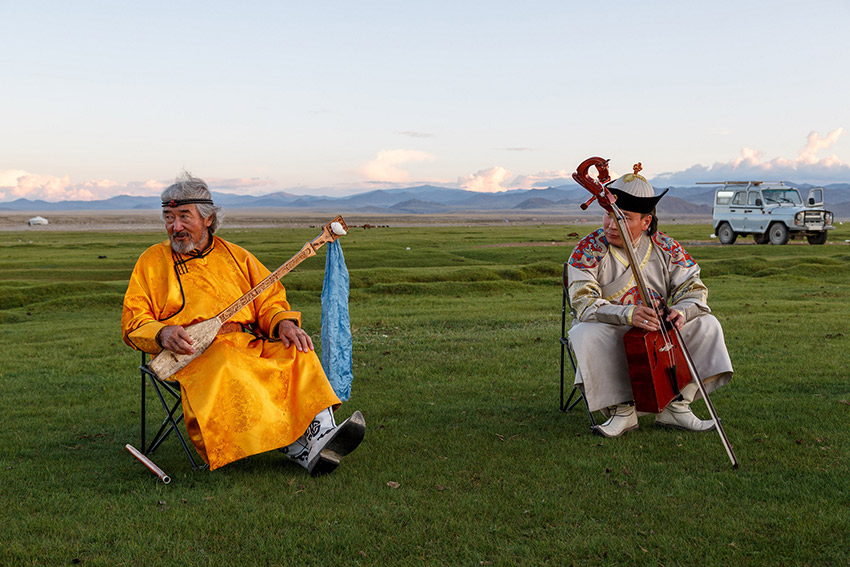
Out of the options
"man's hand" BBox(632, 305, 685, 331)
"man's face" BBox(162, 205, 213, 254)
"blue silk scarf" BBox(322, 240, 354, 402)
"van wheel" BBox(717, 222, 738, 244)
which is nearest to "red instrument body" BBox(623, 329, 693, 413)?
"man's hand" BBox(632, 305, 685, 331)

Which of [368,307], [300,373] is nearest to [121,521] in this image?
[300,373]

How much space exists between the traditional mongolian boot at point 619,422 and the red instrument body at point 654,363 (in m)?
0.14

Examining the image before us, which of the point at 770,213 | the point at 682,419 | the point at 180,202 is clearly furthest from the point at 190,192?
the point at 770,213

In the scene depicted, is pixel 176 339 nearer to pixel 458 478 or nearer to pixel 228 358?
pixel 228 358

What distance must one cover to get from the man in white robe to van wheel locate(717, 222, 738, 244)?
3074 cm

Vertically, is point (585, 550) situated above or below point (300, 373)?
below

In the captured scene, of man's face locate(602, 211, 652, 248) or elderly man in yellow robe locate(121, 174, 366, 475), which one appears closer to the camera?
elderly man in yellow robe locate(121, 174, 366, 475)

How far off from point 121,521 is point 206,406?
0.83m

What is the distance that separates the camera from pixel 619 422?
5.64 meters

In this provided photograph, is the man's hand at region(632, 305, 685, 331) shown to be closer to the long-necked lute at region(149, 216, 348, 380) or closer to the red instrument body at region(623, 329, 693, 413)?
the red instrument body at region(623, 329, 693, 413)

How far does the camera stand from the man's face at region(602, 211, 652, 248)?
560cm

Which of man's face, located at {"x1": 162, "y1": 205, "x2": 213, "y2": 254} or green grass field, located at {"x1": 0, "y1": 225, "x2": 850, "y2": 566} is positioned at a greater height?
man's face, located at {"x1": 162, "y1": 205, "x2": 213, "y2": 254}

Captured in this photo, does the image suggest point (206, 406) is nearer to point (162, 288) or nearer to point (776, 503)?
point (162, 288)

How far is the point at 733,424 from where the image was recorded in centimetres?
581
